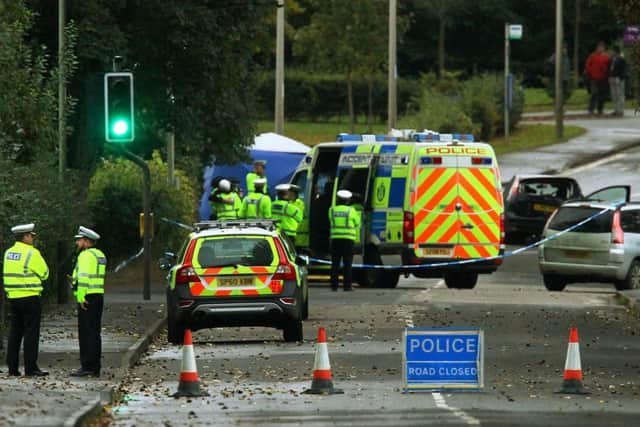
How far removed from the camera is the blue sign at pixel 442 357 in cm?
1691

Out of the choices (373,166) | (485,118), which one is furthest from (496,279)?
(485,118)

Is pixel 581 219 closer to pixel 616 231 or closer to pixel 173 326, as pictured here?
pixel 616 231

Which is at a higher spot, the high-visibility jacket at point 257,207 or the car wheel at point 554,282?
the high-visibility jacket at point 257,207

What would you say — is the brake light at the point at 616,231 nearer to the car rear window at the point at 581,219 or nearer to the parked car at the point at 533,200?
the car rear window at the point at 581,219

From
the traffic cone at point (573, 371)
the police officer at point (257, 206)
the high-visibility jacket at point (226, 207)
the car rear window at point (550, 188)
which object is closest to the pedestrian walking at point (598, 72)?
the car rear window at point (550, 188)

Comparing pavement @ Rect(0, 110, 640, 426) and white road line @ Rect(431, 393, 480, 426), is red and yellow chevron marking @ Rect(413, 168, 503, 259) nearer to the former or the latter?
pavement @ Rect(0, 110, 640, 426)

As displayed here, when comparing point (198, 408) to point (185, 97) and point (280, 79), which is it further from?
point (280, 79)

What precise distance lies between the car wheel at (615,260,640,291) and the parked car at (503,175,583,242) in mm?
8060

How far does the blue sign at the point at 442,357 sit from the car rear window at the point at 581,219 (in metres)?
13.6

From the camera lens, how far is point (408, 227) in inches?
1172

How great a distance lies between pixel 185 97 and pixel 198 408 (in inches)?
710

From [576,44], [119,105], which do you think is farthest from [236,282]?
[576,44]

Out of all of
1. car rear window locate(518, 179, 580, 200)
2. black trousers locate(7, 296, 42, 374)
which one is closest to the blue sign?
black trousers locate(7, 296, 42, 374)

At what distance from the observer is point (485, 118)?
56.3 m
